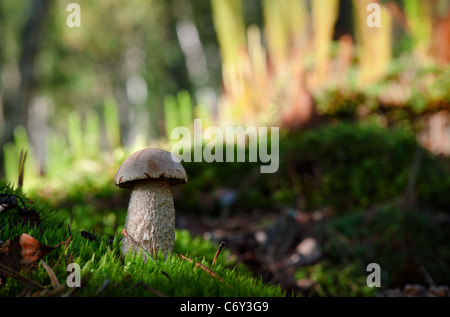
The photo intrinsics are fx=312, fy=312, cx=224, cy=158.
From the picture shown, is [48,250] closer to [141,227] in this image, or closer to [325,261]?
[141,227]

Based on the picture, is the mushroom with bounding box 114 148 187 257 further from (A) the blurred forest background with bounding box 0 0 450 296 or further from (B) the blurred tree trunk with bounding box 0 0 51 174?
(B) the blurred tree trunk with bounding box 0 0 51 174

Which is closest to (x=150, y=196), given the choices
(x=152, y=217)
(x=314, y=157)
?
(x=152, y=217)

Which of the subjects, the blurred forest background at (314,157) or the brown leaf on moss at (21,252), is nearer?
the brown leaf on moss at (21,252)

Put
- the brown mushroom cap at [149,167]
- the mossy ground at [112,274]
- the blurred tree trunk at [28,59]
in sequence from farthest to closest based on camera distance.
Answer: the blurred tree trunk at [28,59] → the brown mushroom cap at [149,167] → the mossy ground at [112,274]

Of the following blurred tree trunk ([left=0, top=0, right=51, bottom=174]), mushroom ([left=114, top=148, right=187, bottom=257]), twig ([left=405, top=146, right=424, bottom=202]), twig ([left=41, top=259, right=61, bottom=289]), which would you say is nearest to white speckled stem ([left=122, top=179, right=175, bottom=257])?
mushroom ([left=114, top=148, right=187, bottom=257])

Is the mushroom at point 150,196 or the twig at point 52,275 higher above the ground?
the mushroom at point 150,196

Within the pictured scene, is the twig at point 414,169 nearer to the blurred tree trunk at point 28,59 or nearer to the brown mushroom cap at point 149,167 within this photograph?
the brown mushroom cap at point 149,167

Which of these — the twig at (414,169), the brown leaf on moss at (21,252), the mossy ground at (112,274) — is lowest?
the mossy ground at (112,274)

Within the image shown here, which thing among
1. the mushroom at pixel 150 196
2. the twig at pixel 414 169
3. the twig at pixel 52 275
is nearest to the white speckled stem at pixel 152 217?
the mushroom at pixel 150 196
